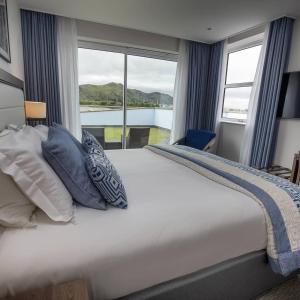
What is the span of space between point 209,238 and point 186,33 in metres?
3.65

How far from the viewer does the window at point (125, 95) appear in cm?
395

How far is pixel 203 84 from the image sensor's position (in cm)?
442

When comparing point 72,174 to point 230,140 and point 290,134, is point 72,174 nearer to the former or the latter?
point 290,134

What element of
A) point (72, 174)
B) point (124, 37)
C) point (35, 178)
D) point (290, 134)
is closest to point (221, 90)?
point (290, 134)

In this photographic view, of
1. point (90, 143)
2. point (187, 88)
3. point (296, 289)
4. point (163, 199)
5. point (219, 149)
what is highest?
point (187, 88)

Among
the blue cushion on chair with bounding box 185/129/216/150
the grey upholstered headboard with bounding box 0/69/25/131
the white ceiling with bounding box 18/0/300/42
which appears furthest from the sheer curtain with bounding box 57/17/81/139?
the blue cushion on chair with bounding box 185/129/216/150

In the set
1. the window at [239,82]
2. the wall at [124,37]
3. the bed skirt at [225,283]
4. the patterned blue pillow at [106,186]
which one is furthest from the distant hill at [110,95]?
the bed skirt at [225,283]

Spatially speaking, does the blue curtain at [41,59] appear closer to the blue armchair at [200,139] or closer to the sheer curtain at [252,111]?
the blue armchair at [200,139]

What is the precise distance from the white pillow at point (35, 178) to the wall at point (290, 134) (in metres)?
3.16

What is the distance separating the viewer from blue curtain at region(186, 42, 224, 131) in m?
4.21

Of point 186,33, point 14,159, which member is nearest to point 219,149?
point 186,33

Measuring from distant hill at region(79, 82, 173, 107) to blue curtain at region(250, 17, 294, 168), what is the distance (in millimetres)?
2092

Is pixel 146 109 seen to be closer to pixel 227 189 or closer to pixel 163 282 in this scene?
pixel 227 189

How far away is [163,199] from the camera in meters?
1.22
